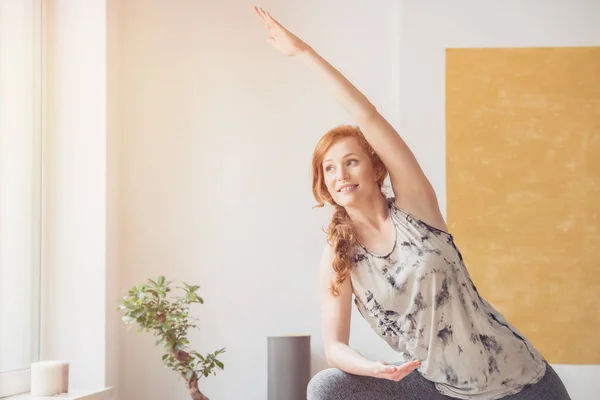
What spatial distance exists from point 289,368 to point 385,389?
1.77 meters

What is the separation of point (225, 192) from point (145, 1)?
116 cm

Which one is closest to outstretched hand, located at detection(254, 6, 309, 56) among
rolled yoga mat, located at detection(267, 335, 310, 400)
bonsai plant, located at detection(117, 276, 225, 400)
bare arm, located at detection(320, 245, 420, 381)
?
bare arm, located at detection(320, 245, 420, 381)

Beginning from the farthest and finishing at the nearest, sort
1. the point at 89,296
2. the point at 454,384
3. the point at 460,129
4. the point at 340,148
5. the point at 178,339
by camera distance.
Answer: the point at 460,129
the point at 89,296
the point at 178,339
the point at 340,148
the point at 454,384

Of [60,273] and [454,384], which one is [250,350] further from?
[454,384]

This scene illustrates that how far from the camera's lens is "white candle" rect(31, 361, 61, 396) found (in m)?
3.37

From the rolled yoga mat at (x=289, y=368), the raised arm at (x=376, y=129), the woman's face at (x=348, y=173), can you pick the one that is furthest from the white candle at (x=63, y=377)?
the raised arm at (x=376, y=129)

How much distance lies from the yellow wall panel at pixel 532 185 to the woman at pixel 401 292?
1.88 metres

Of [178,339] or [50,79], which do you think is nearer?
[178,339]

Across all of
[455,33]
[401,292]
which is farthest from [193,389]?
[455,33]

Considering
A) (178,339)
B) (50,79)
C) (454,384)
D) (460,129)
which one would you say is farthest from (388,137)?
(50,79)

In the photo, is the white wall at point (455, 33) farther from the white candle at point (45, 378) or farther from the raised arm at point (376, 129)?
the white candle at point (45, 378)

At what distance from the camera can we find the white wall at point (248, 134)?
4344 mm

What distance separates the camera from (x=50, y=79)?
411 centimetres

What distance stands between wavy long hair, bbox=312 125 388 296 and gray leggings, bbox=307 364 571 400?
0.84 ft
